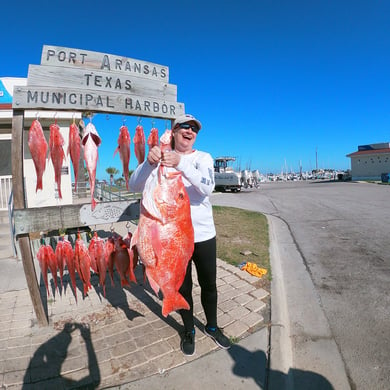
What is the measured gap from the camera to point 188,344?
2.51m

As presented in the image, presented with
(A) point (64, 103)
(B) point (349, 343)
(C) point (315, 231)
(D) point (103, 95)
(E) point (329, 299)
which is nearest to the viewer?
(A) point (64, 103)

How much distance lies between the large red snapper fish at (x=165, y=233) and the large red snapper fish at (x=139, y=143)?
1.08 m

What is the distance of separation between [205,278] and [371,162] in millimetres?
45163

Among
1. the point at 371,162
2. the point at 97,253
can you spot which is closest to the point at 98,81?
the point at 97,253

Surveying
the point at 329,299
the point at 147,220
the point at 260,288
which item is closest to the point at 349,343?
the point at 329,299

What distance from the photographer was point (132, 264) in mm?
2471

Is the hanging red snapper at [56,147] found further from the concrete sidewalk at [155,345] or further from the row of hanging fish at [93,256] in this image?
the concrete sidewalk at [155,345]

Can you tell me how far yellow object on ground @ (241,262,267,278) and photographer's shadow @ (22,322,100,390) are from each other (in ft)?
9.08

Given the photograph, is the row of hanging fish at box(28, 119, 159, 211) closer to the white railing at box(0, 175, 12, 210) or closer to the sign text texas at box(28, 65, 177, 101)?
the sign text texas at box(28, 65, 177, 101)

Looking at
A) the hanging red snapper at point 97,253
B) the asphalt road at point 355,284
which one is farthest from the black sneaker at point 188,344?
the asphalt road at point 355,284

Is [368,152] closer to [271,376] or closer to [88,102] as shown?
[271,376]

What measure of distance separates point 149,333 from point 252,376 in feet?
3.80

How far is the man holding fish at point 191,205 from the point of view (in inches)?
67.9

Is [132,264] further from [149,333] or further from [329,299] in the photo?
[329,299]
